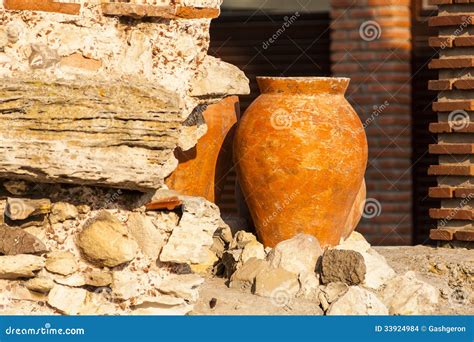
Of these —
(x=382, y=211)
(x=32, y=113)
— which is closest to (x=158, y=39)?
(x=32, y=113)

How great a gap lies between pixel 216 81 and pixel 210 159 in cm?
89

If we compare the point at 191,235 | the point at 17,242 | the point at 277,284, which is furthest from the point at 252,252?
the point at 17,242

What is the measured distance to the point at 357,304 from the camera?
557cm

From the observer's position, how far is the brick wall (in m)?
8.13

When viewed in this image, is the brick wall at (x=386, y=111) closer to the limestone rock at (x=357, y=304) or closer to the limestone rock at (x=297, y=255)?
the limestone rock at (x=297, y=255)

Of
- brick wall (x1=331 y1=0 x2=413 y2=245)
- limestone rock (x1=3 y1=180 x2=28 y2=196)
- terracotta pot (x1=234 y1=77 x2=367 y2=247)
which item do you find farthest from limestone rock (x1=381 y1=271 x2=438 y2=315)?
brick wall (x1=331 y1=0 x2=413 y2=245)

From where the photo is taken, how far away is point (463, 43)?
723 centimetres

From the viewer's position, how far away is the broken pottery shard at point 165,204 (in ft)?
17.7

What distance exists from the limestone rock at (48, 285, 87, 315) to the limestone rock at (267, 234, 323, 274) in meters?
1.25

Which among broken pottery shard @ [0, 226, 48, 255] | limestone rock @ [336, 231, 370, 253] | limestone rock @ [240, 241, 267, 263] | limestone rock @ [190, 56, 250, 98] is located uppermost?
limestone rock @ [190, 56, 250, 98]

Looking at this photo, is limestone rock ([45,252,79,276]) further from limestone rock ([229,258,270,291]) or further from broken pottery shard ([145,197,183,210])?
limestone rock ([229,258,270,291])

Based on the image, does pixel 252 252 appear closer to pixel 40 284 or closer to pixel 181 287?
pixel 181 287

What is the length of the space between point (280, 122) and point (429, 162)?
249cm

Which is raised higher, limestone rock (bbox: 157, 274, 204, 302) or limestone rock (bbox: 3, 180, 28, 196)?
limestone rock (bbox: 3, 180, 28, 196)
